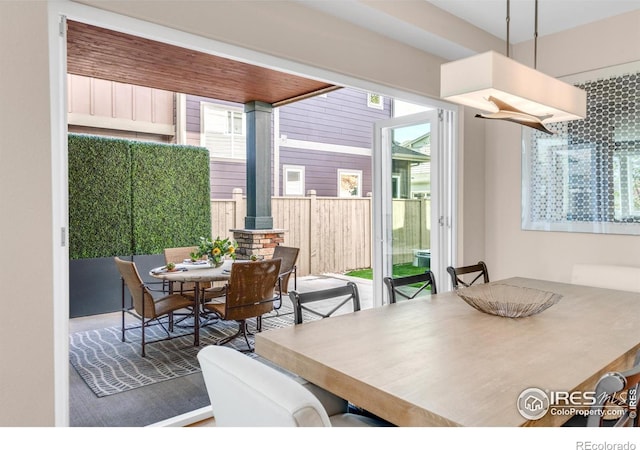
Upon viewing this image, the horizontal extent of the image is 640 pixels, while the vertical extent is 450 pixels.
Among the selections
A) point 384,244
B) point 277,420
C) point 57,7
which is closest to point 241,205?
point 384,244

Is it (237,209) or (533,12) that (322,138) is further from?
(533,12)

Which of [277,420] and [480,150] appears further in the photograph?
[480,150]

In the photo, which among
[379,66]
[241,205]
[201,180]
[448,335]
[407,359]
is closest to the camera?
[407,359]

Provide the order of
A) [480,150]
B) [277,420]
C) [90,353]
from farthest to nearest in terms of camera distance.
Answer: [480,150]
[90,353]
[277,420]

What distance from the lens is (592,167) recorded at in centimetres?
360

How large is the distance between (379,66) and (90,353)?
11.2 ft

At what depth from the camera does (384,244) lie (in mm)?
4574

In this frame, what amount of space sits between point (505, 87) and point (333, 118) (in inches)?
293

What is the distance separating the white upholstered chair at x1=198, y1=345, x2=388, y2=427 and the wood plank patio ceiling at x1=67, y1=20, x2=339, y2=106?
3.12 m

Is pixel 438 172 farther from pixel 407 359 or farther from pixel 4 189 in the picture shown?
pixel 4 189

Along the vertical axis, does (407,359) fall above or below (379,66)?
below

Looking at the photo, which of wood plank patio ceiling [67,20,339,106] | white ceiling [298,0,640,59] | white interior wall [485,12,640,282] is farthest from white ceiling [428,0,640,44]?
wood plank patio ceiling [67,20,339,106]

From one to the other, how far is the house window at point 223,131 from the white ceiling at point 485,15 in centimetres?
445

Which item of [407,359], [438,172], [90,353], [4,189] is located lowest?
[90,353]
